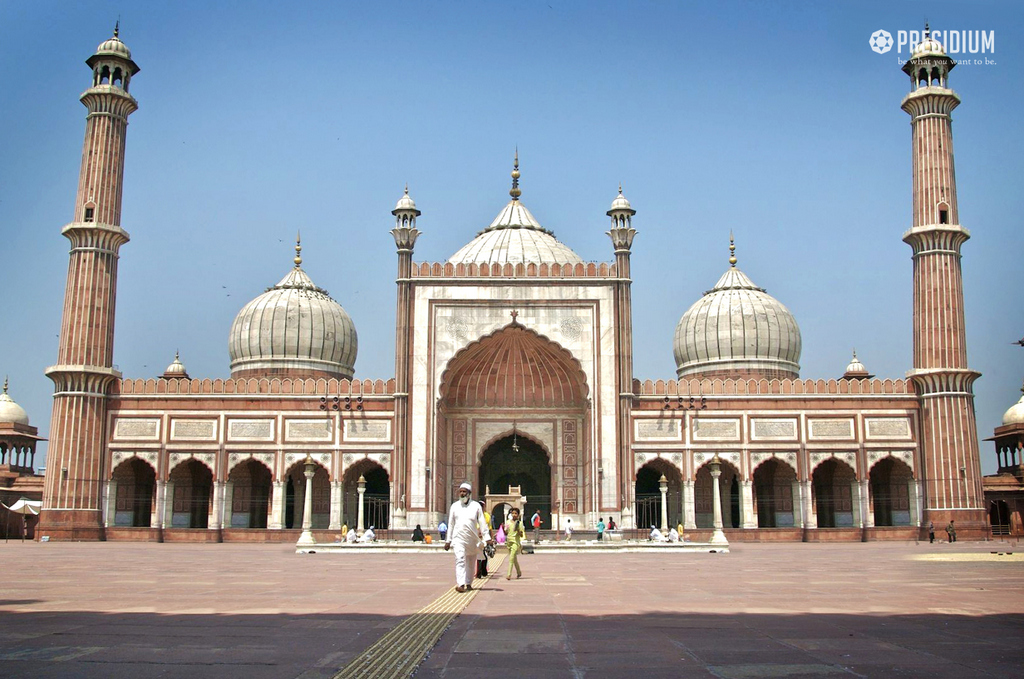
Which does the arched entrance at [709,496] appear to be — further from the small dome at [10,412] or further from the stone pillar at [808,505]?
the small dome at [10,412]

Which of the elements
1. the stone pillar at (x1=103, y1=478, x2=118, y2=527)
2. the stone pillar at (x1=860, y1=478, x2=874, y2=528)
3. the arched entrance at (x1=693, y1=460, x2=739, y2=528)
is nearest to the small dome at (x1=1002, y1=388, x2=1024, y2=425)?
the stone pillar at (x1=860, y1=478, x2=874, y2=528)

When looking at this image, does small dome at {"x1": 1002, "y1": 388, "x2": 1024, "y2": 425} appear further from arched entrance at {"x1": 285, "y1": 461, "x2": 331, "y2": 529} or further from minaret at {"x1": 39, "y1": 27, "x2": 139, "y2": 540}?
minaret at {"x1": 39, "y1": 27, "x2": 139, "y2": 540}

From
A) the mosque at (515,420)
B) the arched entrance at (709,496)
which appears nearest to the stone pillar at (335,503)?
the mosque at (515,420)

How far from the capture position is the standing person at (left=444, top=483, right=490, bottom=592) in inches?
358

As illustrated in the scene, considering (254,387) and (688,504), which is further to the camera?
(254,387)

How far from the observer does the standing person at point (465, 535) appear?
29.9ft

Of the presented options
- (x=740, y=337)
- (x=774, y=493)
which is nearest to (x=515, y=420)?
(x=774, y=493)

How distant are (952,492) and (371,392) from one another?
16.5 meters

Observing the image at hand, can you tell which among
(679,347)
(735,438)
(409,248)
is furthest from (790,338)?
Result: (409,248)

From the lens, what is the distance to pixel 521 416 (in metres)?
30.2

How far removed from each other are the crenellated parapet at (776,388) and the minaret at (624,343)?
0.79m

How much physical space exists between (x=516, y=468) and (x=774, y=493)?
7859mm

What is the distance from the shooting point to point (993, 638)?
5.60 metres

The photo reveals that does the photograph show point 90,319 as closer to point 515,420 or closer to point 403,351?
point 403,351
